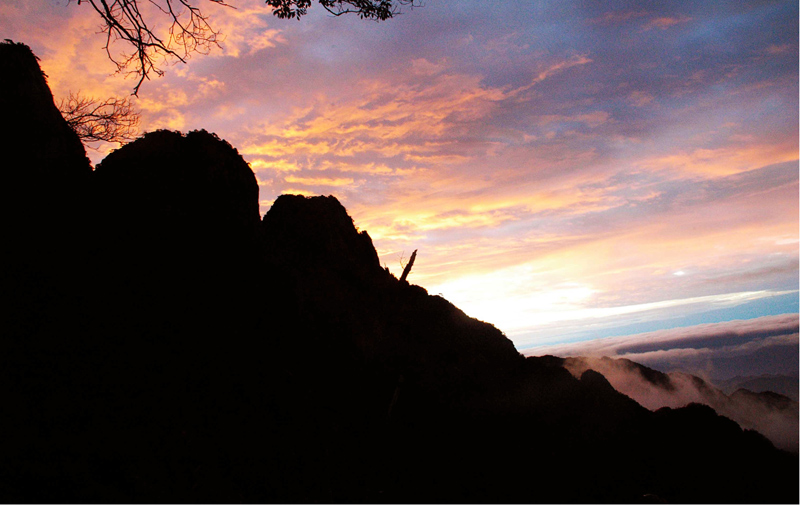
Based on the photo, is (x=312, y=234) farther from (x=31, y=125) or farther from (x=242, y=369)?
(x=31, y=125)

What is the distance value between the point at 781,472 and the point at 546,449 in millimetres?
10831

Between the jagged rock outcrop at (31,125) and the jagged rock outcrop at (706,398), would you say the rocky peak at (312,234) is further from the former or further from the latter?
the jagged rock outcrop at (706,398)

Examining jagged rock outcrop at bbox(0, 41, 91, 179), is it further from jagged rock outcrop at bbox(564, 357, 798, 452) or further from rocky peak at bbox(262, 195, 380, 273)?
jagged rock outcrop at bbox(564, 357, 798, 452)

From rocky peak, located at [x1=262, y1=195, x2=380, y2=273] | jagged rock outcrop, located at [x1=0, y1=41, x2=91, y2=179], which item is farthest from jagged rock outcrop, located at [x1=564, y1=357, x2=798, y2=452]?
jagged rock outcrop, located at [x1=0, y1=41, x2=91, y2=179]

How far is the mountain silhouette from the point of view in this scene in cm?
801

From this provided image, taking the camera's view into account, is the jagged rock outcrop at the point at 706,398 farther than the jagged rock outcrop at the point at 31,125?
Yes

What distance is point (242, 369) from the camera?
10094 mm

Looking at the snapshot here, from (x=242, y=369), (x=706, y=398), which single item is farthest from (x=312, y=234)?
(x=706, y=398)

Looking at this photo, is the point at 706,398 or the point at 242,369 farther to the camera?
the point at 706,398

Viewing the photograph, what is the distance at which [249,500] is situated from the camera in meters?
7.96

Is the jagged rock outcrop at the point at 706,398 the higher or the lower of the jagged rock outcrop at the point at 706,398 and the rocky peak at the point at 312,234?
the lower

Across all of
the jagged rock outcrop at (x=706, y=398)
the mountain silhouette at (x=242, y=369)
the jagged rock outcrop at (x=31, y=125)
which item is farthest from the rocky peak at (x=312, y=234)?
the jagged rock outcrop at (x=706, y=398)

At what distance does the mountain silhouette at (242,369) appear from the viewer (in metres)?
8.01

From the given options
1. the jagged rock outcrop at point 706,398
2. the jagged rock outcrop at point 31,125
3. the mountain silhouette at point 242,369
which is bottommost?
the jagged rock outcrop at point 706,398
